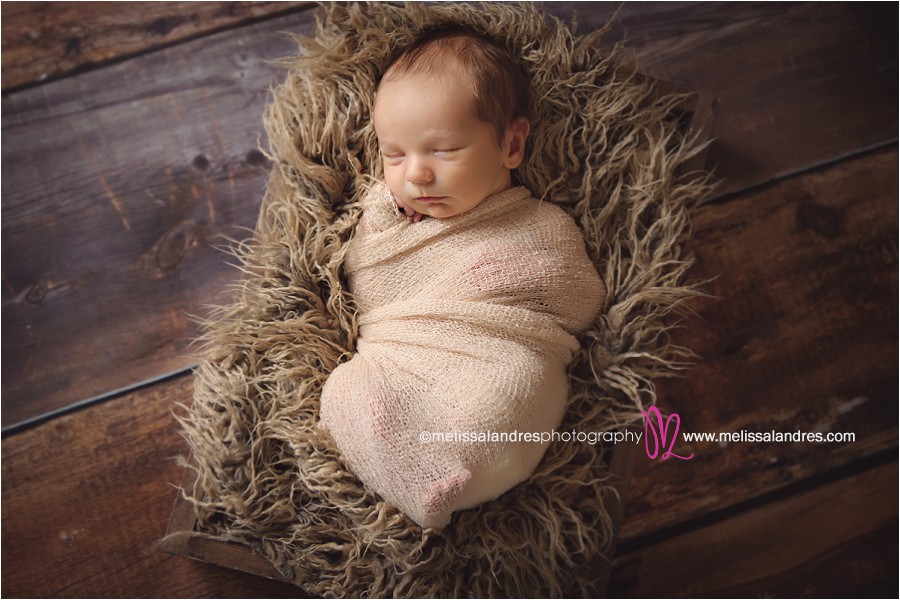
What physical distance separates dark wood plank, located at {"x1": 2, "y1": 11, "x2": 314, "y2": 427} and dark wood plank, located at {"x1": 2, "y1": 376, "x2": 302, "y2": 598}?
0.06 meters

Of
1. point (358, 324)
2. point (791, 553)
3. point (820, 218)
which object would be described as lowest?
point (791, 553)

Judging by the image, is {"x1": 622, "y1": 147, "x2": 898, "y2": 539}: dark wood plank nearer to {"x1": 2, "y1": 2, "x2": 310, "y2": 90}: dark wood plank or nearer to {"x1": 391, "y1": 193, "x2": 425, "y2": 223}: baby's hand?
{"x1": 391, "y1": 193, "x2": 425, "y2": 223}: baby's hand

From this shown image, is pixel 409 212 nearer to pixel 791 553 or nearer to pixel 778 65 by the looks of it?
pixel 778 65

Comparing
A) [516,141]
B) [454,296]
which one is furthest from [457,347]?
[516,141]

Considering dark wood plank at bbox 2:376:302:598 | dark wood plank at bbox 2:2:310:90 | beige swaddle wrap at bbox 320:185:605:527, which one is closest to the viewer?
beige swaddle wrap at bbox 320:185:605:527

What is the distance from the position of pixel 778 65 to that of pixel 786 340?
50 centimetres

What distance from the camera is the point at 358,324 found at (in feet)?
3.21

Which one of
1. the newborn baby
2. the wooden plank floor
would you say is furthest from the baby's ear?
the wooden plank floor

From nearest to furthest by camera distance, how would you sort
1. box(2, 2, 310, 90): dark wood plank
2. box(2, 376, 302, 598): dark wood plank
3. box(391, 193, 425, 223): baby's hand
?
box(391, 193, 425, 223): baby's hand, box(2, 376, 302, 598): dark wood plank, box(2, 2, 310, 90): dark wood plank

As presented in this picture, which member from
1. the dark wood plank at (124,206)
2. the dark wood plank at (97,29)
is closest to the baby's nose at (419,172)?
the dark wood plank at (124,206)

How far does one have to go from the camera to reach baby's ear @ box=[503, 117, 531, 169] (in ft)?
3.01

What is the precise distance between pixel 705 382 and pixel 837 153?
49cm

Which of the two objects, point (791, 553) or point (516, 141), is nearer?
point (516, 141)

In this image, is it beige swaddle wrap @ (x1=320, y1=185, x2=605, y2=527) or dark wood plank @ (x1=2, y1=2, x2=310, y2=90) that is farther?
dark wood plank @ (x1=2, y1=2, x2=310, y2=90)
